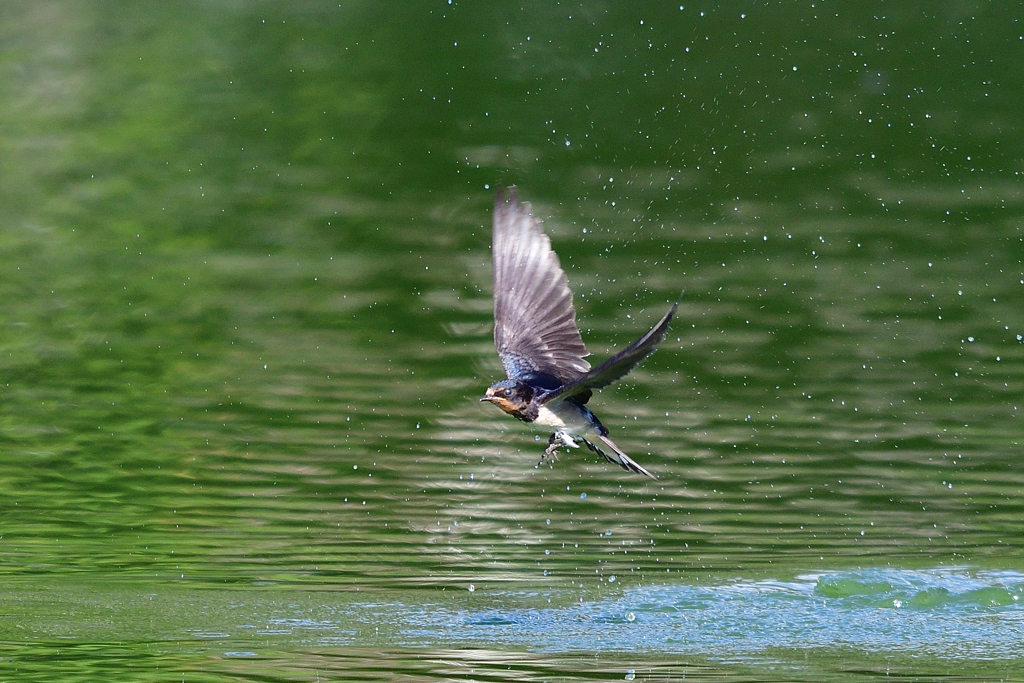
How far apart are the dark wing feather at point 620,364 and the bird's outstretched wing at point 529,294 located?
989 millimetres

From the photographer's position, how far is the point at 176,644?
19.7ft

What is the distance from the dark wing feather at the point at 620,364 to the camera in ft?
16.3

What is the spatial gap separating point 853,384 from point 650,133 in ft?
14.5

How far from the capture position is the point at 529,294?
684 centimetres

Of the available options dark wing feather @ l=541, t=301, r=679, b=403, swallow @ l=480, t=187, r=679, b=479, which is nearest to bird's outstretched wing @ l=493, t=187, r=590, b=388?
swallow @ l=480, t=187, r=679, b=479

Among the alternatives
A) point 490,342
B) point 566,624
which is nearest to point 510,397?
point 566,624

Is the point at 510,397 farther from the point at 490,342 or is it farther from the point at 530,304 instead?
the point at 490,342

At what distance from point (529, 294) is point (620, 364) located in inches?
66.3

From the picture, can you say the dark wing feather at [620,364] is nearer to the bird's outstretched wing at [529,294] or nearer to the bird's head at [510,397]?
the bird's head at [510,397]

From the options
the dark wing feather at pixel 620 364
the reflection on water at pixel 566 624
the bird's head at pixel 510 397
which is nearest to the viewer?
the dark wing feather at pixel 620 364

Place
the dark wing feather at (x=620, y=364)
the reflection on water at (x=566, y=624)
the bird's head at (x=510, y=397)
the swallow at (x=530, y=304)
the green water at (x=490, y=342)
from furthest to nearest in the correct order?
the swallow at (x=530, y=304), the green water at (x=490, y=342), the bird's head at (x=510, y=397), the reflection on water at (x=566, y=624), the dark wing feather at (x=620, y=364)

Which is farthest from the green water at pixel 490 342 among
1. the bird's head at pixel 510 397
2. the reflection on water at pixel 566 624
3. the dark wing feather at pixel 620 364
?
the dark wing feather at pixel 620 364

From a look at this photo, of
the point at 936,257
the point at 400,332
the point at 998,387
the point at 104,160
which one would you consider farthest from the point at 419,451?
the point at 104,160

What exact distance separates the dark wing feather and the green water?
1001 millimetres
